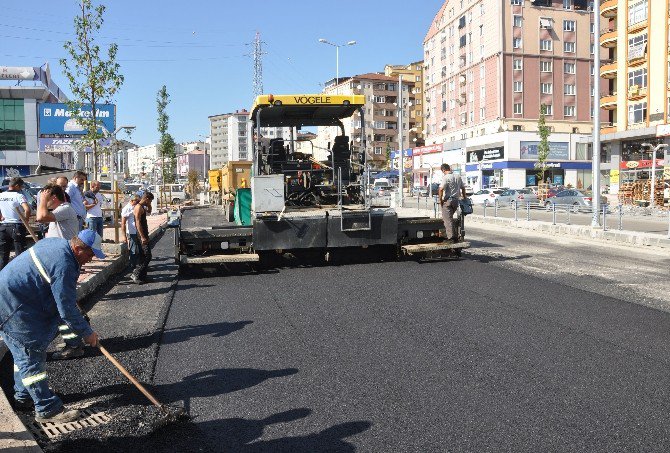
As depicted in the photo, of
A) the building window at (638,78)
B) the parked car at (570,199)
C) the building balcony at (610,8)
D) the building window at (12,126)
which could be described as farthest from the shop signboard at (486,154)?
the building window at (12,126)

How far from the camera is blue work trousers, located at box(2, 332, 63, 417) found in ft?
13.9

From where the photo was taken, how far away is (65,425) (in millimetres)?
4285

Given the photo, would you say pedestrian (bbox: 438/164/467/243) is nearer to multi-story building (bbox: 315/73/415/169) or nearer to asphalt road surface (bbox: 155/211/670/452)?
asphalt road surface (bbox: 155/211/670/452)

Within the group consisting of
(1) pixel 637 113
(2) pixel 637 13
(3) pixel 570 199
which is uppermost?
(2) pixel 637 13

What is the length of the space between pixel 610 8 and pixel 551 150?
1493cm

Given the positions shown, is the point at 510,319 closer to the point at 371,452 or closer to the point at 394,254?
the point at 371,452

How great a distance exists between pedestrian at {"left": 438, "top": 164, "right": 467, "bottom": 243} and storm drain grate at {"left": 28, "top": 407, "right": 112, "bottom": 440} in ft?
26.8

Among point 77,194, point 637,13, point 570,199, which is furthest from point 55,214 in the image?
point 637,13

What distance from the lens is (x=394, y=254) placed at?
1155 cm

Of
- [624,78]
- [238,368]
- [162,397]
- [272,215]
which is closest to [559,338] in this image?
[238,368]

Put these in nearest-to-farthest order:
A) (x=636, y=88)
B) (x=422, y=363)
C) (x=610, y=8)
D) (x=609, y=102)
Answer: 1. (x=422, y=363)
2. (x=636, y=88)
3. (x=610, y=8)
4. (x=609, y=102)

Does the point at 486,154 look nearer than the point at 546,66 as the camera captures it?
Yes

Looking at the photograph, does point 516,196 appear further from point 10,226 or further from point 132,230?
point 10,226

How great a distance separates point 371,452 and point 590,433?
1367 mm
